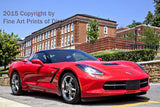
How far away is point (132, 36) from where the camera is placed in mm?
61375

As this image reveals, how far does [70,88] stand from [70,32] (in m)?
54.1

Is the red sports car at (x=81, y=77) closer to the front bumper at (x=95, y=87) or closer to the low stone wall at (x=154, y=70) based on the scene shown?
the front bumper at (x=95, y=87)

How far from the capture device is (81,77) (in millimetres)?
4406

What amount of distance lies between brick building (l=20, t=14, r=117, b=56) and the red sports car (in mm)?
41502

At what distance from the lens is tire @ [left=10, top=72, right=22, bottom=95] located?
6559 millimetres

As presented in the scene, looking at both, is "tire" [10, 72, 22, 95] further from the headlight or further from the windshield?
the headlight

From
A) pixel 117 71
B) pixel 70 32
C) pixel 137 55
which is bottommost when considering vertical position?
pixel 117 71

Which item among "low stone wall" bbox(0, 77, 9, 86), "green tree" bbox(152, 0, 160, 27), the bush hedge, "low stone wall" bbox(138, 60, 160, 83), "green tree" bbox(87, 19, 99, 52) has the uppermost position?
"green tree" bbox(152, 0, 160, 27)

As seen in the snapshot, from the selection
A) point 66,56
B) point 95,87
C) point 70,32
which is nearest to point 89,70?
point 95,87

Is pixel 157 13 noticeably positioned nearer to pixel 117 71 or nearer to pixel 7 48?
pixel 7 48

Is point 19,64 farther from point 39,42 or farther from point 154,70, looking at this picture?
point 39,42

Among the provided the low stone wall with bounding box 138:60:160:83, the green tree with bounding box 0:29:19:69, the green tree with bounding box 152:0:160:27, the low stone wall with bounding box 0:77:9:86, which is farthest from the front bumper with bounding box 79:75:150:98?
the green tree with bounding box 152:0:160:27

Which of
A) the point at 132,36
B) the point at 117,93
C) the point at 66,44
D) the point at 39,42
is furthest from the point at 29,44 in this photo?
the point at 117,93

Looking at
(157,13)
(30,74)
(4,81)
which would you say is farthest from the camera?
(157,13)
